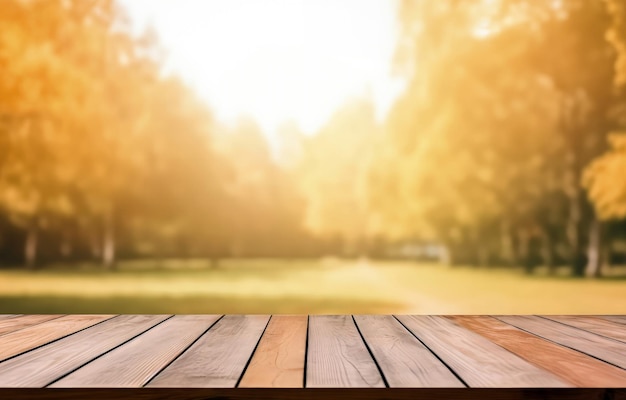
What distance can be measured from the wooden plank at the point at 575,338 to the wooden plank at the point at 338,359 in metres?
0.68

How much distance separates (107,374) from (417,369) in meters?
0.79

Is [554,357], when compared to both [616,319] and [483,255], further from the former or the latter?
[483,255]

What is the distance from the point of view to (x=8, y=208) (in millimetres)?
9914

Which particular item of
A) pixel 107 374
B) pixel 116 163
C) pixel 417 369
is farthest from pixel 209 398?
pixel 116 163

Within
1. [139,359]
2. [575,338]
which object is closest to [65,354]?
[139,359]

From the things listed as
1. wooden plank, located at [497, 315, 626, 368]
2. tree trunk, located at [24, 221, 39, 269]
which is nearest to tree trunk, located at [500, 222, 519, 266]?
tree trunk, located at [24, 221, 39, 269]

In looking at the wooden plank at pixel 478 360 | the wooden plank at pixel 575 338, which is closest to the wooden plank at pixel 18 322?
the wooden plank at pixel 478 360

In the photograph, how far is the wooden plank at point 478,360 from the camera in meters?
1.50

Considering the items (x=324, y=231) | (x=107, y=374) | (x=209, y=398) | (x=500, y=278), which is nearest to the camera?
(x=209, y=398)

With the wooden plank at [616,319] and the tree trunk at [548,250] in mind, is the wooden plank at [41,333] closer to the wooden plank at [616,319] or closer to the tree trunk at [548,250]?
the wooden plank at [616,319]

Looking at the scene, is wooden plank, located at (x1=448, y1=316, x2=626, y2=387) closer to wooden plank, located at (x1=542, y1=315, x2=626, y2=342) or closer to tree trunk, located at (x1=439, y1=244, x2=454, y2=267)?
wooden plank, located at (x1=542, y1=315, x2=626, y2=342)

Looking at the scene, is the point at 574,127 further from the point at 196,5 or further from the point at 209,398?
the point at 209,398

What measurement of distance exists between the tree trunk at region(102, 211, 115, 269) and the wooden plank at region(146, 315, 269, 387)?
829cm

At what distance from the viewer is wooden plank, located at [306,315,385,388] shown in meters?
1.50
